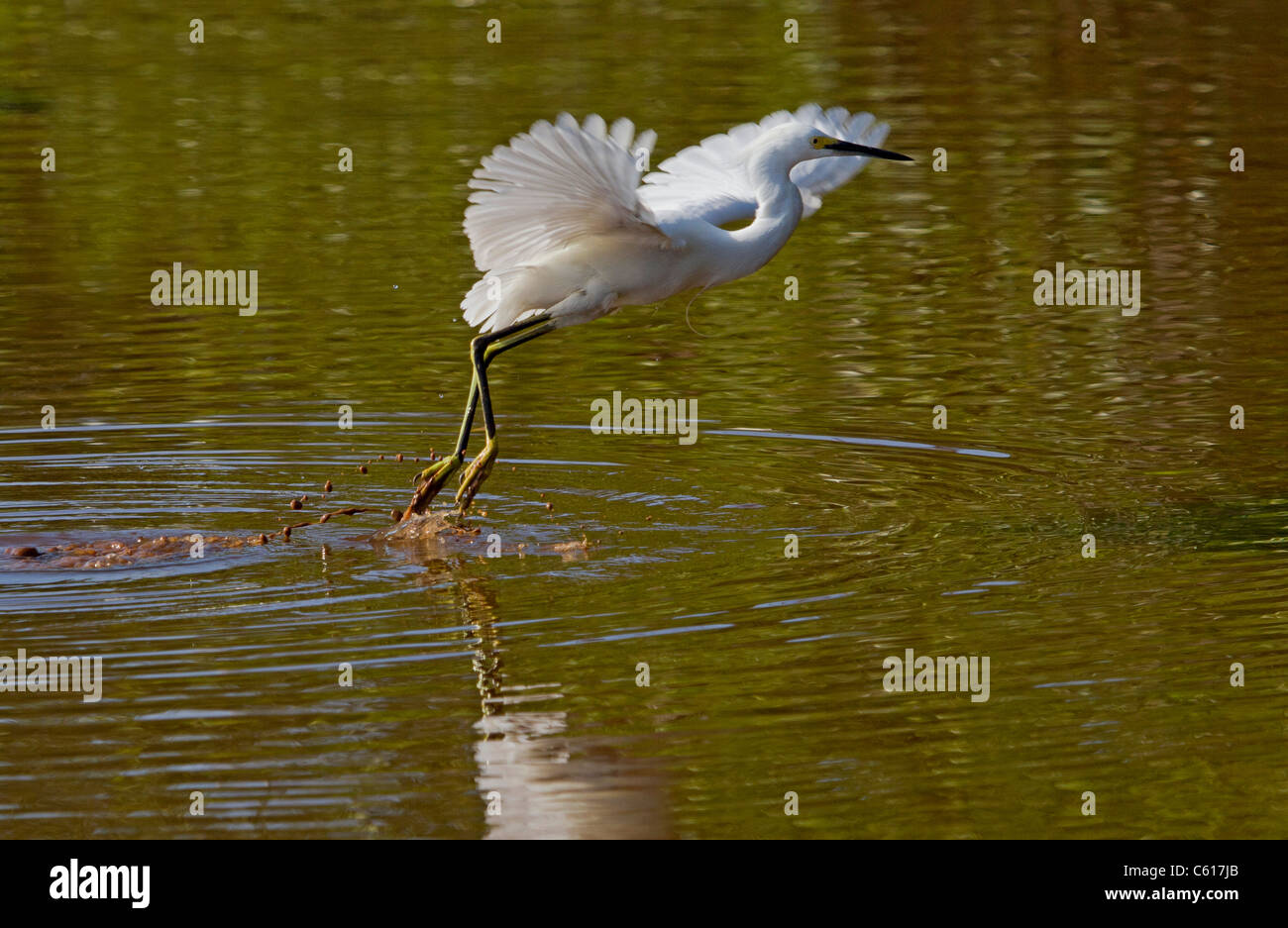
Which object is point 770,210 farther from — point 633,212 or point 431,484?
point 431,484

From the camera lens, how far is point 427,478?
31.2 ft

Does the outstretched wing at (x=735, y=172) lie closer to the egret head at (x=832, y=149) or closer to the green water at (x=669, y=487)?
the egret head at (x=832, y=149)

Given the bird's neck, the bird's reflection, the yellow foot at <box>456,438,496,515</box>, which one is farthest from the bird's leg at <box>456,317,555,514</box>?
the bird's reflection

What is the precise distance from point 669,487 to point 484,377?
1071mm

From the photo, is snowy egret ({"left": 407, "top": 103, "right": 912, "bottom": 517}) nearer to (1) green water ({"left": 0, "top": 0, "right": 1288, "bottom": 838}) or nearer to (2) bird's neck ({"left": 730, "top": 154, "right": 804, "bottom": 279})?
(2) bird's neck ({"left": 730, "top": 154, "right": 804, "bottom": 279})

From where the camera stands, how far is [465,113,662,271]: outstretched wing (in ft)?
26.1

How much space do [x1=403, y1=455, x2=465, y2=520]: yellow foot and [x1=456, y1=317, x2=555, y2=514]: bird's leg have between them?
0.08 m

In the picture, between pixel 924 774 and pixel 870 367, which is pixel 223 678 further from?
pixel 870 367

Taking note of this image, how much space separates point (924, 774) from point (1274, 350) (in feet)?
22.4

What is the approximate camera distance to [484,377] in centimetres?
960

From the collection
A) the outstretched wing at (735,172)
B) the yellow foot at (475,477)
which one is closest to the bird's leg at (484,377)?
the yellow foot at (475,477)

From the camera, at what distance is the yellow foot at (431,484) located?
9344 mm

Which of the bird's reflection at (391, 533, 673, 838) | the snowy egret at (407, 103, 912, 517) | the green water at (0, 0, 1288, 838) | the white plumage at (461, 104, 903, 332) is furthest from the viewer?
the snowy egret at (407, 103, 912, 517)

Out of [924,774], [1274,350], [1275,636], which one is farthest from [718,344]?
[924,774]
